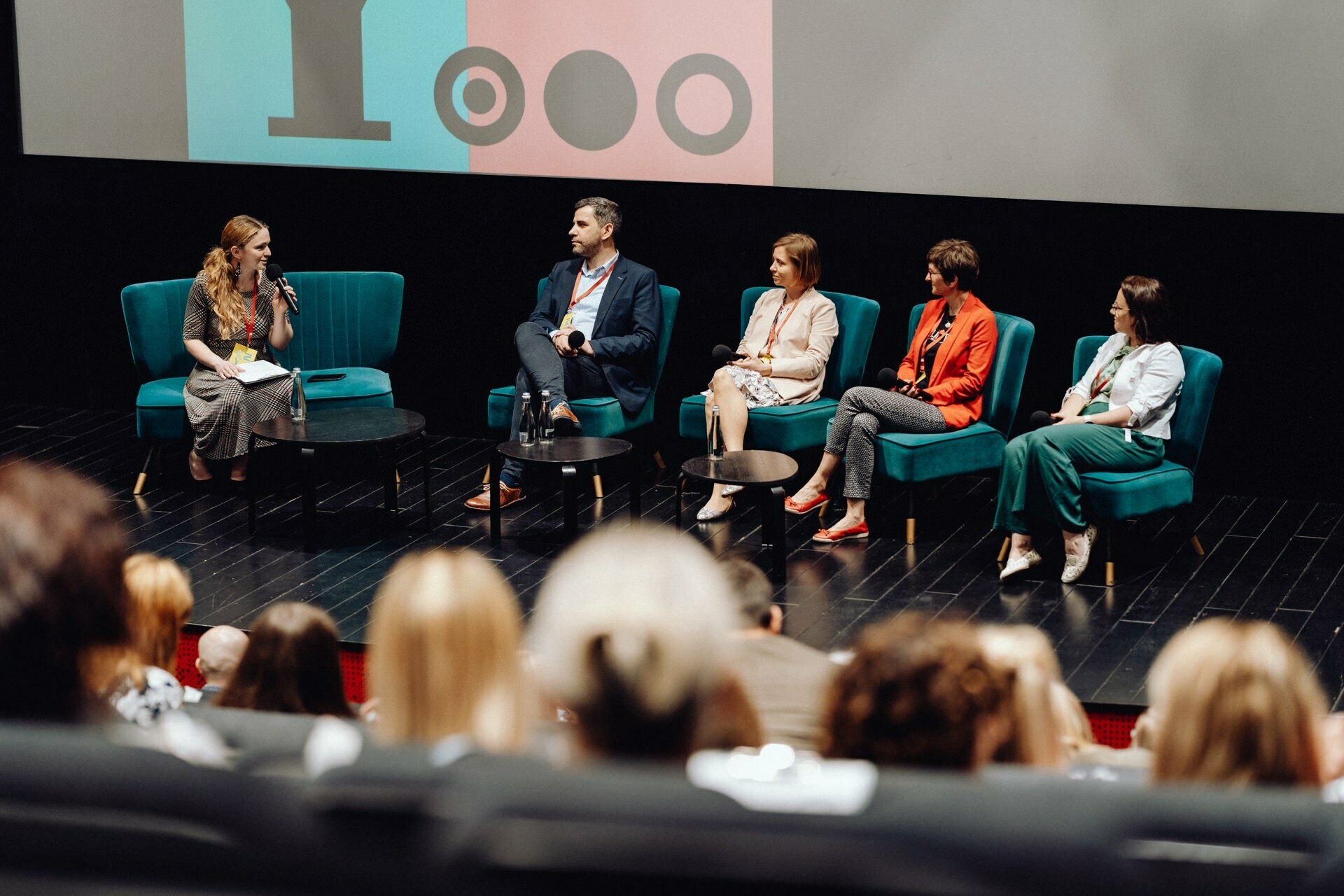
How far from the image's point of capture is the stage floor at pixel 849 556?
483 centimetres

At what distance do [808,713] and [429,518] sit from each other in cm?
363

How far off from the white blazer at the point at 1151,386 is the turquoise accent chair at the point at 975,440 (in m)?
0.46

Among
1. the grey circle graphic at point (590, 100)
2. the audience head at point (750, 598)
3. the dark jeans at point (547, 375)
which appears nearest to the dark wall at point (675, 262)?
the grey circle graphic at point (590, 100)

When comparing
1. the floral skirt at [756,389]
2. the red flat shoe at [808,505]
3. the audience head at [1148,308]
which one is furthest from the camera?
the floral skirt at [756,389]

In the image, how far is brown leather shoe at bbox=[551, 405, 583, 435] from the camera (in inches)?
236

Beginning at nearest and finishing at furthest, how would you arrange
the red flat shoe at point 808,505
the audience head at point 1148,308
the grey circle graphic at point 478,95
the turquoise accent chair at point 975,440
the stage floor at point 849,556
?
the stage floor at point 849,556
the audience head at point 1148,308
the turquoise accent chair at point 975,440
the red flat shoe at point 808,505
the grey circle graphic at point 478,95

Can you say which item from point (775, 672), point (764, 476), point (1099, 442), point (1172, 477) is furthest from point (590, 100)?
point (775, 672)

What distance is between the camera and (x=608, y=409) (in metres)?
6.25

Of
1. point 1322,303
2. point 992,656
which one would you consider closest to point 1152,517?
point 1322,303

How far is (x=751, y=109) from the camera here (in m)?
6.46

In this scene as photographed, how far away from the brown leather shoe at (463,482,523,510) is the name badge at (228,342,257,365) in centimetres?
113

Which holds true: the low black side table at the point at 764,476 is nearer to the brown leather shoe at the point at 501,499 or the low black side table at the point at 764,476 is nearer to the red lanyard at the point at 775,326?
the red lanyard at the point at 775,326

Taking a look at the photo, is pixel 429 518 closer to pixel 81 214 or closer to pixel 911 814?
pixel 81 214

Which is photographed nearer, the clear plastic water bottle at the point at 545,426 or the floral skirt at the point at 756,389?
the clear plastic water bottle at the point at 545,426
